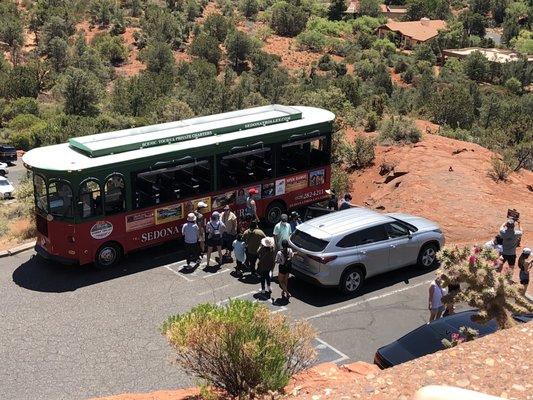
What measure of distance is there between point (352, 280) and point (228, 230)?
3.29m

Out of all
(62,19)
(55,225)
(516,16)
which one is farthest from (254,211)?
(516,16)

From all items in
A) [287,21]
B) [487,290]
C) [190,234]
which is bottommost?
[287,21]

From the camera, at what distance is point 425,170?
2153 centimetres

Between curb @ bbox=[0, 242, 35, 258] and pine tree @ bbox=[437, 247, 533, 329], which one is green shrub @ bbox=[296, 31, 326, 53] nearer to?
curb @ bbox=[0, 242, 35, 258]

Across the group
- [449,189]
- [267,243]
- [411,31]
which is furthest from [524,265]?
[411,31]

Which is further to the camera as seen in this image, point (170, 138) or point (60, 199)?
point (170, 138)

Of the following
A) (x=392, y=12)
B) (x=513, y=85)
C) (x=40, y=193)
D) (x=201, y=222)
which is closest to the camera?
(x=40, y=193)

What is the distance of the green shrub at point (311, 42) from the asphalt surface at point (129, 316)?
66.4 metres

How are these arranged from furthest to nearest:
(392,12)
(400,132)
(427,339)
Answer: (392,12) < (400,132) < (427,339)

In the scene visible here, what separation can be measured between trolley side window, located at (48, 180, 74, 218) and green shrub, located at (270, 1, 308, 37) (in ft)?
246

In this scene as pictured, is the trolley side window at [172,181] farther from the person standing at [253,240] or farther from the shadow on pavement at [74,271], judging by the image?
the person standing at [253,240]

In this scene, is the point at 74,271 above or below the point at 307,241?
below

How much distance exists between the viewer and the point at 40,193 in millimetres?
15344

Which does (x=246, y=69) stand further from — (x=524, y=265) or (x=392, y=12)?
(x=392, y=12)
